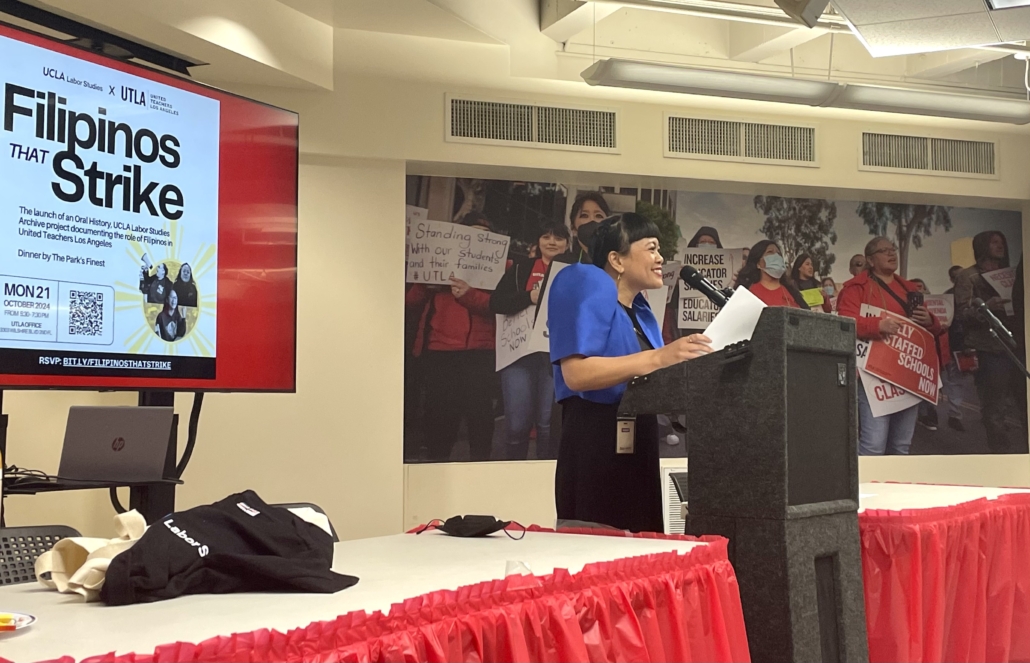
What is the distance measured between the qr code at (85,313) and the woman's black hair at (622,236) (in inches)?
49.8

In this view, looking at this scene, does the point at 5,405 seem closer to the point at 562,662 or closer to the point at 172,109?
the point at 172,109

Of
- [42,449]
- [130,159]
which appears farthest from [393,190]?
[130,159]

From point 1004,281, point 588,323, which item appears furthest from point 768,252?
point 588,323

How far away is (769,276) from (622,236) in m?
3.60

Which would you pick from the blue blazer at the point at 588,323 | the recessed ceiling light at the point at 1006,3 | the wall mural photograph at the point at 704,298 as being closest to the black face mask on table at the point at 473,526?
the blue blazer at the point at 588,323

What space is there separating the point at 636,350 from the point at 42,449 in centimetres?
313

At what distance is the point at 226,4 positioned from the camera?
156 inches

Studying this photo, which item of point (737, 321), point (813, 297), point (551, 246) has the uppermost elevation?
point (551, 246)

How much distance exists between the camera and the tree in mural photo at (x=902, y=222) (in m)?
6.12

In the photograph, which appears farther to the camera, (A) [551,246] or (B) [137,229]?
(A) [551,246]

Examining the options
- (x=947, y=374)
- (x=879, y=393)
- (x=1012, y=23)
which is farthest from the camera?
(x=947, y=374)

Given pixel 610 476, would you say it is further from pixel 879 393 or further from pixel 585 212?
pixel 879 393

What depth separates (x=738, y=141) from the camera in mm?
5500

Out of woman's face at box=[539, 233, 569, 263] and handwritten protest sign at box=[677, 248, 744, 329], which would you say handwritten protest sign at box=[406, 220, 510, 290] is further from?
handwritten protest sign at box=[677, 248, 744, 329]
